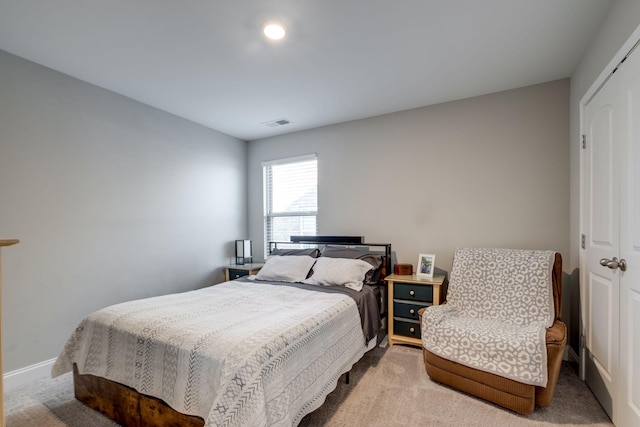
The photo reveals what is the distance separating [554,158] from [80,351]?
4.08 meters

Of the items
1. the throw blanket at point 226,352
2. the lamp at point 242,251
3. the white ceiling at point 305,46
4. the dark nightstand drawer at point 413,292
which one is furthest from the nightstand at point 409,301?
the lamp at point 242,251

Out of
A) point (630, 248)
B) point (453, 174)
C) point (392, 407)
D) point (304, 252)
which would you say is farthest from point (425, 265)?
point (630, 248)

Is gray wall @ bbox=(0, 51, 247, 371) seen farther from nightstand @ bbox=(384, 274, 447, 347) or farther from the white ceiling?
nightstand @ bbox=(384, 274, 447, 347)

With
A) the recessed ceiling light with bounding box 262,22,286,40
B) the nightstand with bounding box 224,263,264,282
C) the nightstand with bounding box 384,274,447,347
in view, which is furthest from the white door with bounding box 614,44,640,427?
the nightstand with bounding box 224,263,264,282

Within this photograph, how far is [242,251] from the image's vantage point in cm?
427

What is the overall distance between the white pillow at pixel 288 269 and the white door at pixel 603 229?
2.36m

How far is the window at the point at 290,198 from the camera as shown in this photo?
4.19 m

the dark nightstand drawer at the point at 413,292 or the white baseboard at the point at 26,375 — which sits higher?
the dark nightstand drawer at the point at 413,292

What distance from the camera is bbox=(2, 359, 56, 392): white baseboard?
7.66ft

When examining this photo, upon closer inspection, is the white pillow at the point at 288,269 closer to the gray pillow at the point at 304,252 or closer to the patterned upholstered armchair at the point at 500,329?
the gray pillow at the point at 304,252

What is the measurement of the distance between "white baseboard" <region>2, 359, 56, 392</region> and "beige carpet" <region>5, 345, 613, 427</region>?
76 mm

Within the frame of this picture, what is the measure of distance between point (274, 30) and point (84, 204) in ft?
7.49

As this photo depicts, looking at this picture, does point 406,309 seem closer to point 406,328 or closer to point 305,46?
point 406,328

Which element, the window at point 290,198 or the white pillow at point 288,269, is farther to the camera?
the window at point 290,198
